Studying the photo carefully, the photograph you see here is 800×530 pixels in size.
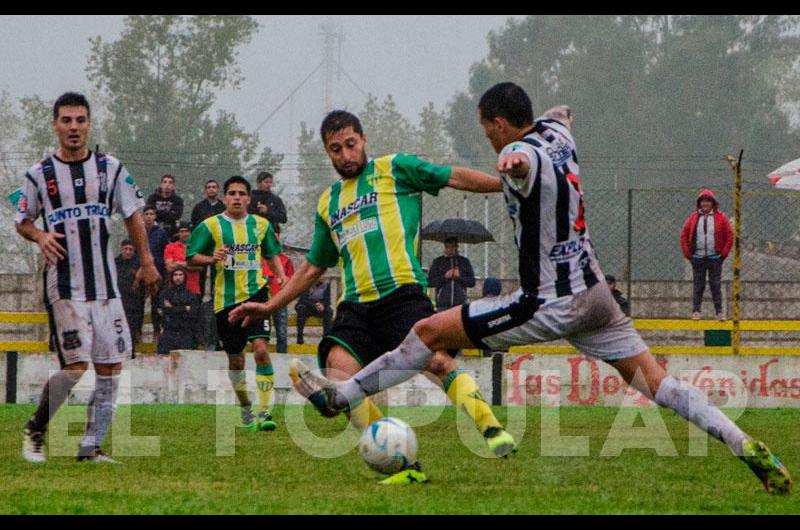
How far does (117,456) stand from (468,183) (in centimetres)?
316

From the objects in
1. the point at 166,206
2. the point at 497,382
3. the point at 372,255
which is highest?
the point at 166,206

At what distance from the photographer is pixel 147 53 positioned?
47.1m

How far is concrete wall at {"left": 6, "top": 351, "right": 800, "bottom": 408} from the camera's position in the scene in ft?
52.2

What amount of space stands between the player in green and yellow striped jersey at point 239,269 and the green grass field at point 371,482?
5.70 feet

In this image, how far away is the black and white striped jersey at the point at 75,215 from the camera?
8.41 m

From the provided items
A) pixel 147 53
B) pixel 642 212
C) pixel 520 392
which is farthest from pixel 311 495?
pixel 147 53

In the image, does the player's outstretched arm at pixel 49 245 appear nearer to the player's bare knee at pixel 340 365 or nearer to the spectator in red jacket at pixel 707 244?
the player's bare knee at pixel 340 365

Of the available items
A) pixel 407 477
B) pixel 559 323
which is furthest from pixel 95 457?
pixel 559 323

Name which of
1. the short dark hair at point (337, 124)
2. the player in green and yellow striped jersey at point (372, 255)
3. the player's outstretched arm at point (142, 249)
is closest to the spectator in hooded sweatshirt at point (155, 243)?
the player's outstretched arm at point (142, 249)

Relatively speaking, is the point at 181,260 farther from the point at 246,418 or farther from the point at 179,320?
the point at 246,418

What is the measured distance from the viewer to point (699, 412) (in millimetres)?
6609

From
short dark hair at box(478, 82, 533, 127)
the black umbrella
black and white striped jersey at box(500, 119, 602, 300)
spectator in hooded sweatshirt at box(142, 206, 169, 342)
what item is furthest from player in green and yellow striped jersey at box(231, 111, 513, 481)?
the black umbrella

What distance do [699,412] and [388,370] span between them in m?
Result: 1.58

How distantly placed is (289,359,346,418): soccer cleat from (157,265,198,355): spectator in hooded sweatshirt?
9.93 m
